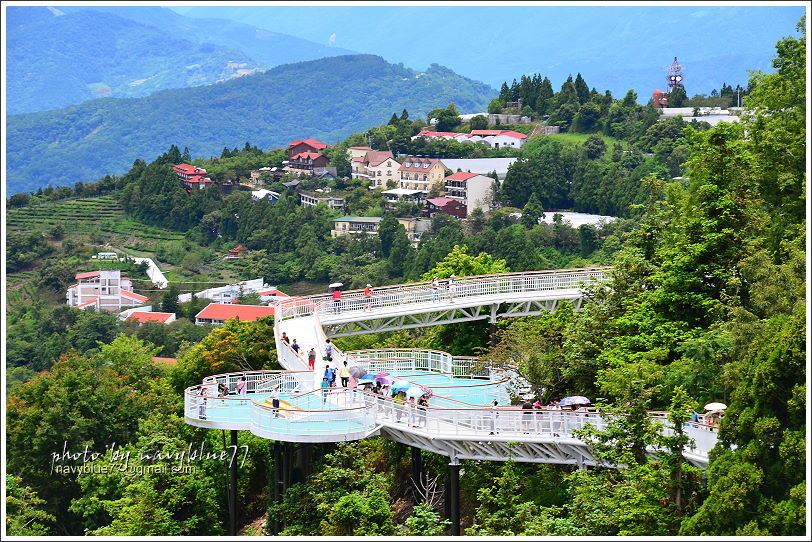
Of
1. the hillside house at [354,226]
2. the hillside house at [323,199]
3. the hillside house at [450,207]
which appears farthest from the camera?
the hillside house at [323,199]

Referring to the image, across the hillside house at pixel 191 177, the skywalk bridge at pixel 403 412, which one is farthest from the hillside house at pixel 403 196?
the skywalk bridge at pixel 403 412

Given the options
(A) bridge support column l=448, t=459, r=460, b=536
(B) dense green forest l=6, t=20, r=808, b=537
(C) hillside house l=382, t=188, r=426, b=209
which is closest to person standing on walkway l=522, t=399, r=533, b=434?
(B) dense green forest l=6, t=20, r=808, b=537

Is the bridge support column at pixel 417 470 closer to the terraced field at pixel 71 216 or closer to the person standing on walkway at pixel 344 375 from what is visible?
the person standing on walkway at pixel 344 375

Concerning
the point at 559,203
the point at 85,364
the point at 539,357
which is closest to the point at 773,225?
the point at 539,357

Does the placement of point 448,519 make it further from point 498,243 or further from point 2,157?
point 498,243

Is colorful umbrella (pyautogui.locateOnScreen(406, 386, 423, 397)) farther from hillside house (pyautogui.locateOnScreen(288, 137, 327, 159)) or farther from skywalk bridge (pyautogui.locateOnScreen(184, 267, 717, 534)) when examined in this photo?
hillside house (pyautogui.locateOnScreen(288, 137, 327, 159))

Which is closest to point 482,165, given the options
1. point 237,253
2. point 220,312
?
point 237,253

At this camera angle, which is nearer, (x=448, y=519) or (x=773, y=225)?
(x=448, y=519)
